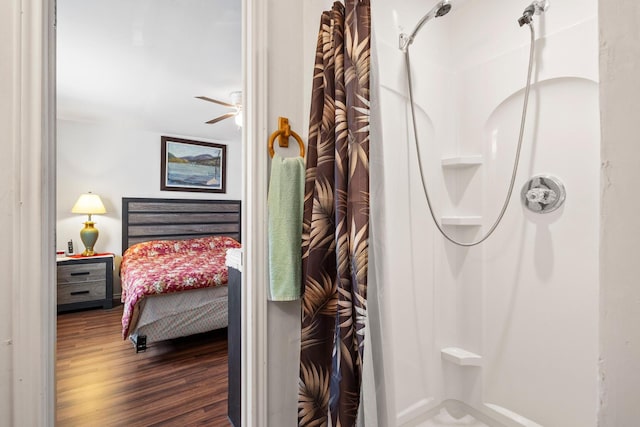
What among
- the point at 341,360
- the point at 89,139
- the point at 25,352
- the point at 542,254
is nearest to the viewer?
the point at 25,352

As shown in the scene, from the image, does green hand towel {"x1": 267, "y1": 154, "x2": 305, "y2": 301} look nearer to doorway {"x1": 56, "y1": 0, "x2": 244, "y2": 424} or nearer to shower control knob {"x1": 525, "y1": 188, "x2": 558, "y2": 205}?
doorway {"x1": 56, "y1": 0, "x2": 244, "y2": 424}

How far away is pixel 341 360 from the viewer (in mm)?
969

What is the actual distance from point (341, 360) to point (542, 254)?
1178 millimetres

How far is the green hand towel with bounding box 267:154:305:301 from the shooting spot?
3.58ft

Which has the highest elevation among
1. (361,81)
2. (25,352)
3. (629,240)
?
(361,81)

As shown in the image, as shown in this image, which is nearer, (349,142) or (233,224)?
(349,142)

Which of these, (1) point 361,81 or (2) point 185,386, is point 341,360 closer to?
(1) point 361,81

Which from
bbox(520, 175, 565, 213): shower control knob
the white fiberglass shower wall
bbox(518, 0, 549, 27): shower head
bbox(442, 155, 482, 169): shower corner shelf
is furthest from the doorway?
bbox(520, 175, 565, 213): shower control knob

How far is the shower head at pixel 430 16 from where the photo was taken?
1.23m

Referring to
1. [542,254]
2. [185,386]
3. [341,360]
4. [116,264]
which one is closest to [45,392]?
[341,360]

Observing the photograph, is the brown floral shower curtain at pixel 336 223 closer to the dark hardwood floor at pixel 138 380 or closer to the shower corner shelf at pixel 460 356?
the shower corner shelf at pixel 460 356

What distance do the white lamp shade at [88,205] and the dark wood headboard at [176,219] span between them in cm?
35

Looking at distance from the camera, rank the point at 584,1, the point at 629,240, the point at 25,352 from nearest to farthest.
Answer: the point at 629,240 → the point at 25,352 → the point at 584,1

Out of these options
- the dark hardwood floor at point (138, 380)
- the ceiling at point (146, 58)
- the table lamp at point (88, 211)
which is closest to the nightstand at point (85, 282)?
the table lamp at point (88, 211)
